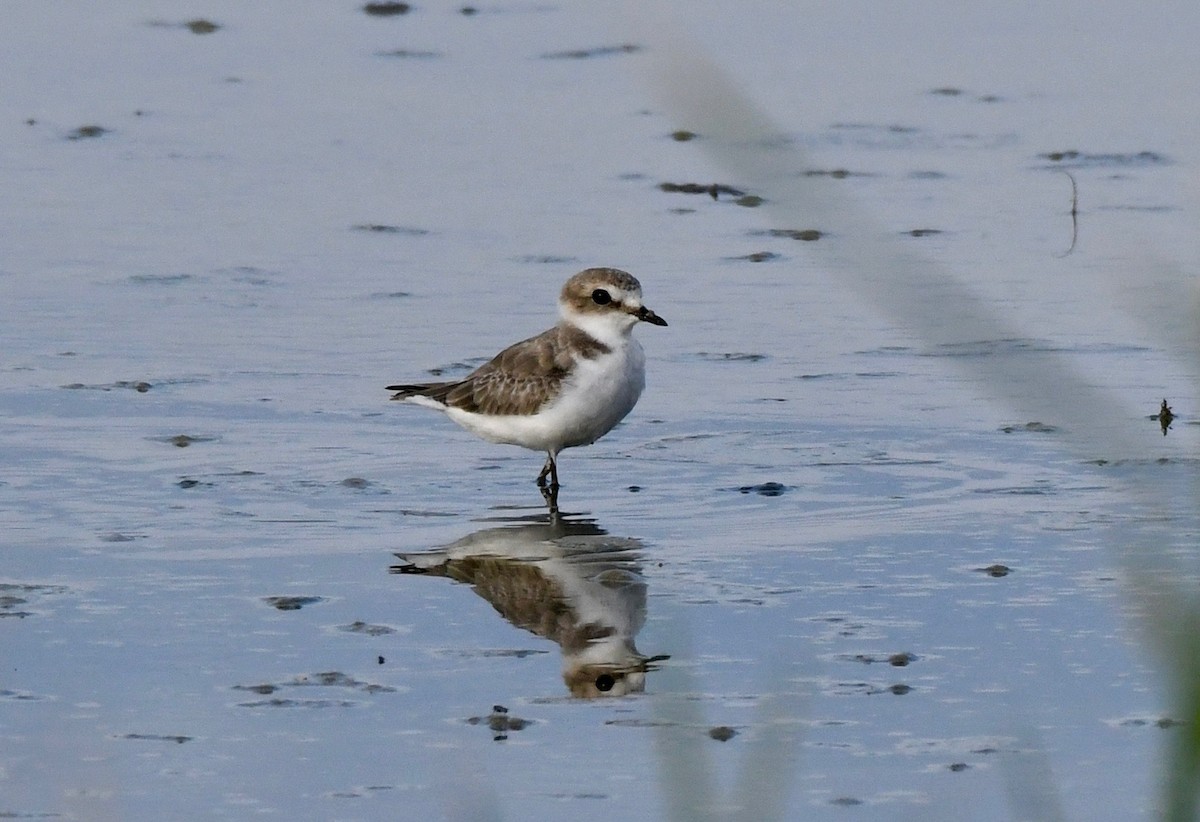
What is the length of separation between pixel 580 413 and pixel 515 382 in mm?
387

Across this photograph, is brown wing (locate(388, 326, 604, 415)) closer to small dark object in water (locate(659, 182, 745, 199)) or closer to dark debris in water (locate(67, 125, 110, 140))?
small dark object in water (locate(659, 182, 745, 199))

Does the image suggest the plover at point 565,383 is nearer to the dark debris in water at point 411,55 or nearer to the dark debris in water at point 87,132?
the dark debris in water at point 87,132

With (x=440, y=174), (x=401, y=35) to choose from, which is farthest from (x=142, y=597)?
(x=401, y=35)

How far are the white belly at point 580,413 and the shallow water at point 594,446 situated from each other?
0.21m

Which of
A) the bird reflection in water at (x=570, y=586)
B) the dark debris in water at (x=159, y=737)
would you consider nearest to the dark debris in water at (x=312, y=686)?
the dark debris in water at (x=159, y=737)

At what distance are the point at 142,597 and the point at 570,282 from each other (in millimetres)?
2797

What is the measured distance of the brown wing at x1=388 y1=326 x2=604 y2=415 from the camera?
8441 millimetres

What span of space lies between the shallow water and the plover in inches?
9.4

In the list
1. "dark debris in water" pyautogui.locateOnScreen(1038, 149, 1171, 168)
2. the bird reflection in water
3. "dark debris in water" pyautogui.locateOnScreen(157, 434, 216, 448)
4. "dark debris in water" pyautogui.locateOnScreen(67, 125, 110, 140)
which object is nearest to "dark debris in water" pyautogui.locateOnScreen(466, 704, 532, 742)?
the bird reflection in water

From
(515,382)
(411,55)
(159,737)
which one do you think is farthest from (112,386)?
(411,55)

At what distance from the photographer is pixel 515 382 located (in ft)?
28.2

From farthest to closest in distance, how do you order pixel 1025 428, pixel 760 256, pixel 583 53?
pixel 583 53 → pixel 760 256 → pixel 1025 428

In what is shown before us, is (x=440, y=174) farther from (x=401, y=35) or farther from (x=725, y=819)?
(x=725, y=819)

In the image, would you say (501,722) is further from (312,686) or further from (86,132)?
(86,132)
